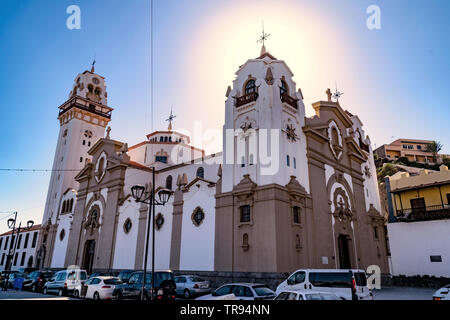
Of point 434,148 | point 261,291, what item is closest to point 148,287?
point 261,291

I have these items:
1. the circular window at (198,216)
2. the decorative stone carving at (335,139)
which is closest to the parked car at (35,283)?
the circular window at (198,216)

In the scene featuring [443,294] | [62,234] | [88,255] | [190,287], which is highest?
[62,234]

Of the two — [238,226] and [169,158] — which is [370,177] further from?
[169,158]

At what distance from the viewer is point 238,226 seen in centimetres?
2092

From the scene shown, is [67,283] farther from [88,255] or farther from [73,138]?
[73,138]

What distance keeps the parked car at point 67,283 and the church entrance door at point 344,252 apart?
61.1 feet

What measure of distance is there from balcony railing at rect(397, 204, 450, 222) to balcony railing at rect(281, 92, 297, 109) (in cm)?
1578

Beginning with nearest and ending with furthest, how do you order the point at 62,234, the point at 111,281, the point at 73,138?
the point at 111,281 < the point at 62,234 < the point at 73,138

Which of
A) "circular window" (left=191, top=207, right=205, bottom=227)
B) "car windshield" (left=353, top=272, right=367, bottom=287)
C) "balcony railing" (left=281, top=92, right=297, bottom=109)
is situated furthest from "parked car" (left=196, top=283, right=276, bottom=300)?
"balcony railing" (left=281, top=92, right=297, bottom=109)

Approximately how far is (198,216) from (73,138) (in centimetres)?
2899

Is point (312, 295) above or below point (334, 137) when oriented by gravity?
below

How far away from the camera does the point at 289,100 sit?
948 inches
